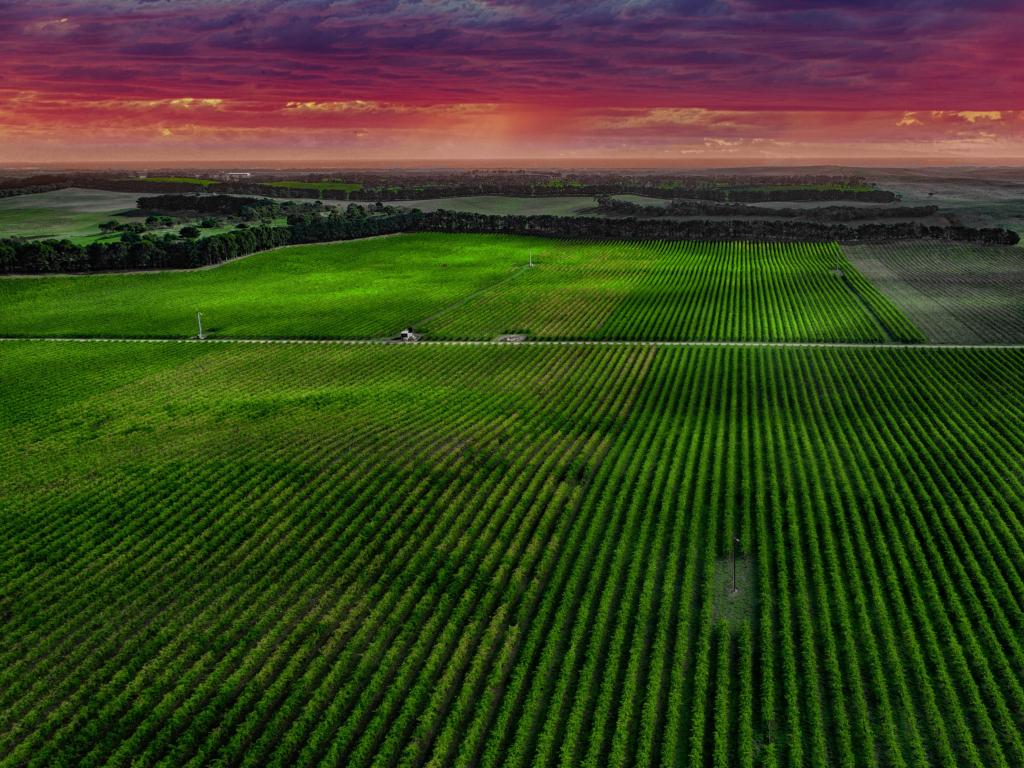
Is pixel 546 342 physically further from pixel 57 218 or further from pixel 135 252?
pixel 57 218

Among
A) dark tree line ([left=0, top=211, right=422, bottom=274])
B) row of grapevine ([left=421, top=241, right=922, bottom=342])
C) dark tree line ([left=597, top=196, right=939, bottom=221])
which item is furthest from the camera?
dark tree line ([left=597, top=196, right=939, bottom=221])

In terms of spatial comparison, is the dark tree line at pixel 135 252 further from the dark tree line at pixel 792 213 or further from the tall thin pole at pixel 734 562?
the tall thin pole at pixel 734 562

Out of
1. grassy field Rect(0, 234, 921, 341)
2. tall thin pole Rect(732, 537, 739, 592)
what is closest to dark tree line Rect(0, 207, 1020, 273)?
grassy field Rect(0, 234, 921, 341)

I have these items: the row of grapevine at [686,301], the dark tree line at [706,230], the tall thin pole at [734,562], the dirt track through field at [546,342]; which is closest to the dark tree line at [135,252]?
the dirt track through field at [546,342]

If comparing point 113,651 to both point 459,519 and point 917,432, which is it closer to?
point 459,519

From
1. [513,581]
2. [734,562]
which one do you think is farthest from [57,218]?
[734,562]

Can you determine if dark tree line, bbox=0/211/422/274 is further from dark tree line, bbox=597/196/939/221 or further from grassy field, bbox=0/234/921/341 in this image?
dark tree line, bbox=597/196/939/221
